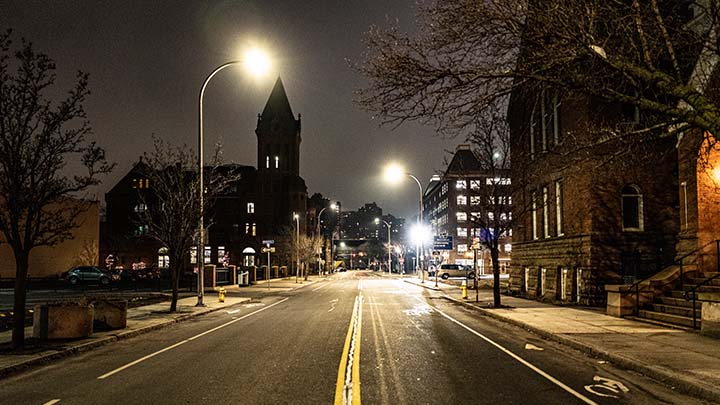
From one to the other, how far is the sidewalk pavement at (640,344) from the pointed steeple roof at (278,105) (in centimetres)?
9913

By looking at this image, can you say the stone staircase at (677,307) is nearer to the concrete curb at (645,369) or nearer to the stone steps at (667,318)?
the stone steps at (667,318)

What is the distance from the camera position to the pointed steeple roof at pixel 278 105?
117688mm

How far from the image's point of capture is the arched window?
998 inches

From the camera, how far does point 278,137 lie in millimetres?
115875

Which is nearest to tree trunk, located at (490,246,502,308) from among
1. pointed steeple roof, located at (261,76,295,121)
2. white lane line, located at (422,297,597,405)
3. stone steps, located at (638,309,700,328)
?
white lane line, located at (422,297,597,405)

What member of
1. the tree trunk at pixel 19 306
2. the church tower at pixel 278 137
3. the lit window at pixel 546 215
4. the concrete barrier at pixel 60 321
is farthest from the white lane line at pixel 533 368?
the church tower at pixel 278 137

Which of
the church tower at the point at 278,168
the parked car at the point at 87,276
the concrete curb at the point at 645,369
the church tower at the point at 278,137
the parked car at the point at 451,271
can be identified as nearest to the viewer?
the concrete curb at the point at 645,369

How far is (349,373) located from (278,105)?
4376 inches

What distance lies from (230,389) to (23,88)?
28.2 ft

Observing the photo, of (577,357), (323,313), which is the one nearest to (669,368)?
(577,357)

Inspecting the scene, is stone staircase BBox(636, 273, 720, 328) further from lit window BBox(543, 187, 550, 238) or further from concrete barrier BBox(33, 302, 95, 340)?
concrete barrier BBox(33, 302, 95, 340)

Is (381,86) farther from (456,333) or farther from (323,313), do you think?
(323,313)

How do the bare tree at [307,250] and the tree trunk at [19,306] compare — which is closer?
the tree trunk at [19,306]

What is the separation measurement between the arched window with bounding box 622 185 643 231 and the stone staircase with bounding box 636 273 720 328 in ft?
18.2
